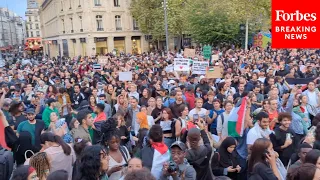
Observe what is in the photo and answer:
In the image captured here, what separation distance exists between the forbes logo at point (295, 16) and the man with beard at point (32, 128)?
4504mm

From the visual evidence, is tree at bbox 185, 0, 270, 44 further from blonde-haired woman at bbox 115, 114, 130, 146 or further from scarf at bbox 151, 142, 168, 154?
scarf at bbox 151, 142, 168, 154

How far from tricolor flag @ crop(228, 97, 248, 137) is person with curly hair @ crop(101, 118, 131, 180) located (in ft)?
7.69

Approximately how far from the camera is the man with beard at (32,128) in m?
6.32

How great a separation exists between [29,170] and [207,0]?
30263 millimetres

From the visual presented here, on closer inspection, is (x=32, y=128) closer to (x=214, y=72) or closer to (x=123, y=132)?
(x=123, y=132)

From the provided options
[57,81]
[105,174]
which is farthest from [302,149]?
[57,81]

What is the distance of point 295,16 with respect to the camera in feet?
17.4

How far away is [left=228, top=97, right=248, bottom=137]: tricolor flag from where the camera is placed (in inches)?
246

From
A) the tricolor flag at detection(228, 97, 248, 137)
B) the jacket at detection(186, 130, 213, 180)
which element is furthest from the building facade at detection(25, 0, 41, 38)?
the jacket at detection(186, 130, 213, 180)

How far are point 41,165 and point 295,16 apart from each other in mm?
4098

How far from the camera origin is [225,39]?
104ft

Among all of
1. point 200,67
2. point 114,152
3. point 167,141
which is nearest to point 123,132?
point 167,141

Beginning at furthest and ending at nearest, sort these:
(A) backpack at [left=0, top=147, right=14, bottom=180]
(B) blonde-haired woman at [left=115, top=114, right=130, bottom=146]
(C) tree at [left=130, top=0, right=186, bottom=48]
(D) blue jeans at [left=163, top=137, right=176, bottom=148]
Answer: (C) tree at [left=130, top=0, right=186, bottom=48] → (B) blonde-haired woman at [left=115, top=114, right=130, bottom=146] → (D) blue jeans at [left=163, top=137, right=176, bottom=148] → (A) backpack at [left=0, top=147, right=14, bottom=180]

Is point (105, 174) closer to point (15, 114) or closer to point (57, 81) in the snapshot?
point (15, 114)
